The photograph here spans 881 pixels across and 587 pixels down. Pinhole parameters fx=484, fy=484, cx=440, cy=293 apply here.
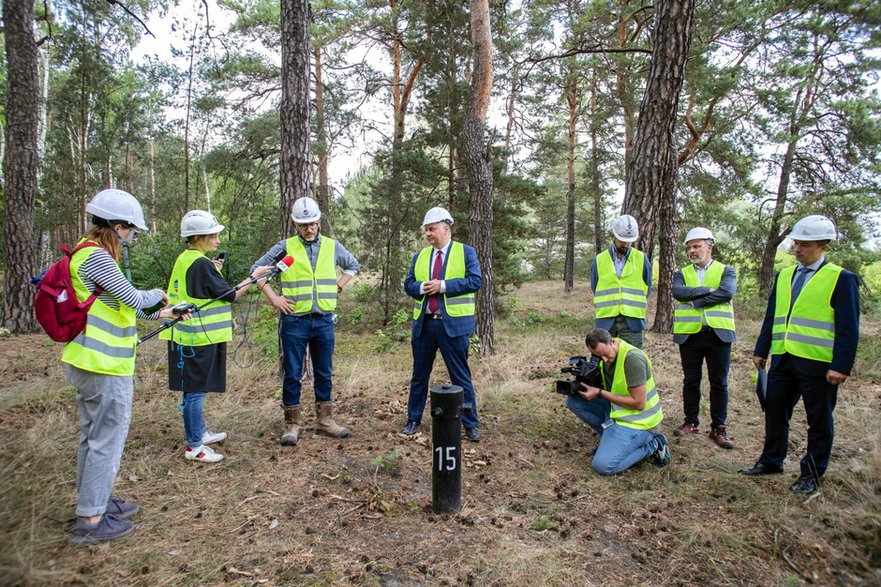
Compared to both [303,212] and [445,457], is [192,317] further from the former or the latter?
[445,457]

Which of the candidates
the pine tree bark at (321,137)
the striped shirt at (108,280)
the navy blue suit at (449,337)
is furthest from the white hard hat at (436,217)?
the pine tree bark at (321,137)

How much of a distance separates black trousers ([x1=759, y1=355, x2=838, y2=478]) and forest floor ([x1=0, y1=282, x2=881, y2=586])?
0.17 m

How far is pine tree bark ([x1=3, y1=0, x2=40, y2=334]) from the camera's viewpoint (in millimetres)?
8680

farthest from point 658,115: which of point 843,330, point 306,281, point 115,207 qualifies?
point 115,207

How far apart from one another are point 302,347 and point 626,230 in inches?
134

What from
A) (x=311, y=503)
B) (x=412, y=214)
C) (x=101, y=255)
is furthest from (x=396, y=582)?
(x=412, y=214)

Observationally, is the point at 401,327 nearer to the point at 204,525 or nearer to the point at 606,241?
the point at 204,525

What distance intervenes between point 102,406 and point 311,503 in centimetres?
152

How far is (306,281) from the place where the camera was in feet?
14.6

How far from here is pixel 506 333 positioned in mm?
11109

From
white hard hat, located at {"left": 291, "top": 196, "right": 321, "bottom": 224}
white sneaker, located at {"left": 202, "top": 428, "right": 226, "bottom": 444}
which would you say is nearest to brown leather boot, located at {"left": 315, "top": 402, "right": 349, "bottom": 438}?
white sneaker, located at {"left": 202, "top": 428, "right": 226, "bottom": 444}

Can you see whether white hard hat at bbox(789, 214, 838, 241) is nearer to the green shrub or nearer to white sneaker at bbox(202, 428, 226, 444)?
white sneaker at bbox(202, 428, 226, 444)

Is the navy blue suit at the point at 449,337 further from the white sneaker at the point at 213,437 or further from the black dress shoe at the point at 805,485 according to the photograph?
the black dress shoe at the point at 805,485

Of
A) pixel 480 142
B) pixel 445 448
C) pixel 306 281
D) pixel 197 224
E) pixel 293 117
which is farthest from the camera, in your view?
pixel 480 142
